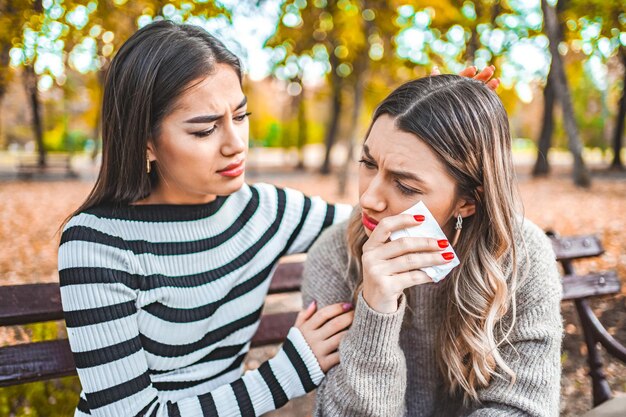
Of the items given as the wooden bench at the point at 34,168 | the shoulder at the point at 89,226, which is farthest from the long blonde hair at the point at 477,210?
the wooden bench at the point at 34,168

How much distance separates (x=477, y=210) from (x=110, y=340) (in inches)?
56.5

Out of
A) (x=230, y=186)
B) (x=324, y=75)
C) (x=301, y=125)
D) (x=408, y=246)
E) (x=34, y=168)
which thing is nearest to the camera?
(x=408, y=246)

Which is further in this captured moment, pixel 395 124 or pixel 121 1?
pixel 121 1

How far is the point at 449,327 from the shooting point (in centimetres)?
194

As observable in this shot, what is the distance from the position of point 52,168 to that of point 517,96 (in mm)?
13281

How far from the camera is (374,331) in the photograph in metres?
1.70

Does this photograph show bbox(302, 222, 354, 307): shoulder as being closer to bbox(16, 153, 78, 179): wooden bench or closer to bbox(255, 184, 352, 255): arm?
bbox(255, 184, 352, 255): arm

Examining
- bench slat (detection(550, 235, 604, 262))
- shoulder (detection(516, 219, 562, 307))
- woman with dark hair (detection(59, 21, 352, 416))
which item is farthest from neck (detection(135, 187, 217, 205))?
A: bench slat (detection(550, 235, 604, 262))

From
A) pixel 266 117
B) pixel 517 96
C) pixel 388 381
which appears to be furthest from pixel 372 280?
pixel 266 117

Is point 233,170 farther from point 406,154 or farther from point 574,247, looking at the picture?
point 574,247

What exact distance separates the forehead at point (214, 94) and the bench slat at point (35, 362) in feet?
3.96

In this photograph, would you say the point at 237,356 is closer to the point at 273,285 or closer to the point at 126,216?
the point at 273,285

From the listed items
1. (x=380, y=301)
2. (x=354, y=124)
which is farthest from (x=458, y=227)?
(x=354, y=124)

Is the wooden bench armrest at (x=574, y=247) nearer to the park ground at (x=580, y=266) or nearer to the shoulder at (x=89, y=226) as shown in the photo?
the park ground at (x=580, y=266)
